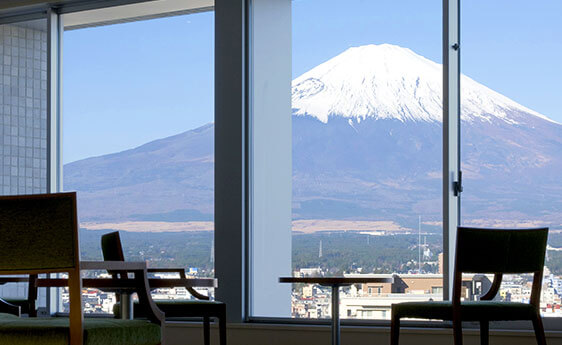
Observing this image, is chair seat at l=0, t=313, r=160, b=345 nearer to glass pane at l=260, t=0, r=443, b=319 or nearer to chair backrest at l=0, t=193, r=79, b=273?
chair backrest at l=0, t=193, r=79, b=273

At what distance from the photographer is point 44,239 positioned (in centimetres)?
271

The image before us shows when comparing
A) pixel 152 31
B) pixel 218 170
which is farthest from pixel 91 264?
pixel 152 31

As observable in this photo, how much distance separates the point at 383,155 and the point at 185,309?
2.02 meters

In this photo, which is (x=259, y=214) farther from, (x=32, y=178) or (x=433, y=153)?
(x=32, y=178)

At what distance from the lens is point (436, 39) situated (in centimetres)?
553

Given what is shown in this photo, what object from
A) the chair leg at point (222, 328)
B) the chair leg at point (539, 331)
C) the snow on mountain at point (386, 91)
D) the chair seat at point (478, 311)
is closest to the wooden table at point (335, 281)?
the chair seat at point (478, 311)

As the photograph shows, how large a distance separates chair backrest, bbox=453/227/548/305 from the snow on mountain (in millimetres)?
1581

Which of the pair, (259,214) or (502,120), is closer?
(502,120)

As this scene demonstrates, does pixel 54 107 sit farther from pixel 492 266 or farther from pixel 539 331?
pixel 539 331

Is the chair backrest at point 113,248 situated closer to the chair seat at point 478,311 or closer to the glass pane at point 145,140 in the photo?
the chair seat at point 478,311

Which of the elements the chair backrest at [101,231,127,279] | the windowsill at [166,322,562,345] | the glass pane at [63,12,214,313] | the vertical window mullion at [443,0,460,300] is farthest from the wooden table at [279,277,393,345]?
the glass pane at [63,12,214,313]

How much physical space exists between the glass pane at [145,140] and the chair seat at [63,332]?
313cm

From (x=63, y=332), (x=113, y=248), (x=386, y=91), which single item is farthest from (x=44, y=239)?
(x=386, y=91)

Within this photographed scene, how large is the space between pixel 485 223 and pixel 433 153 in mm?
595
